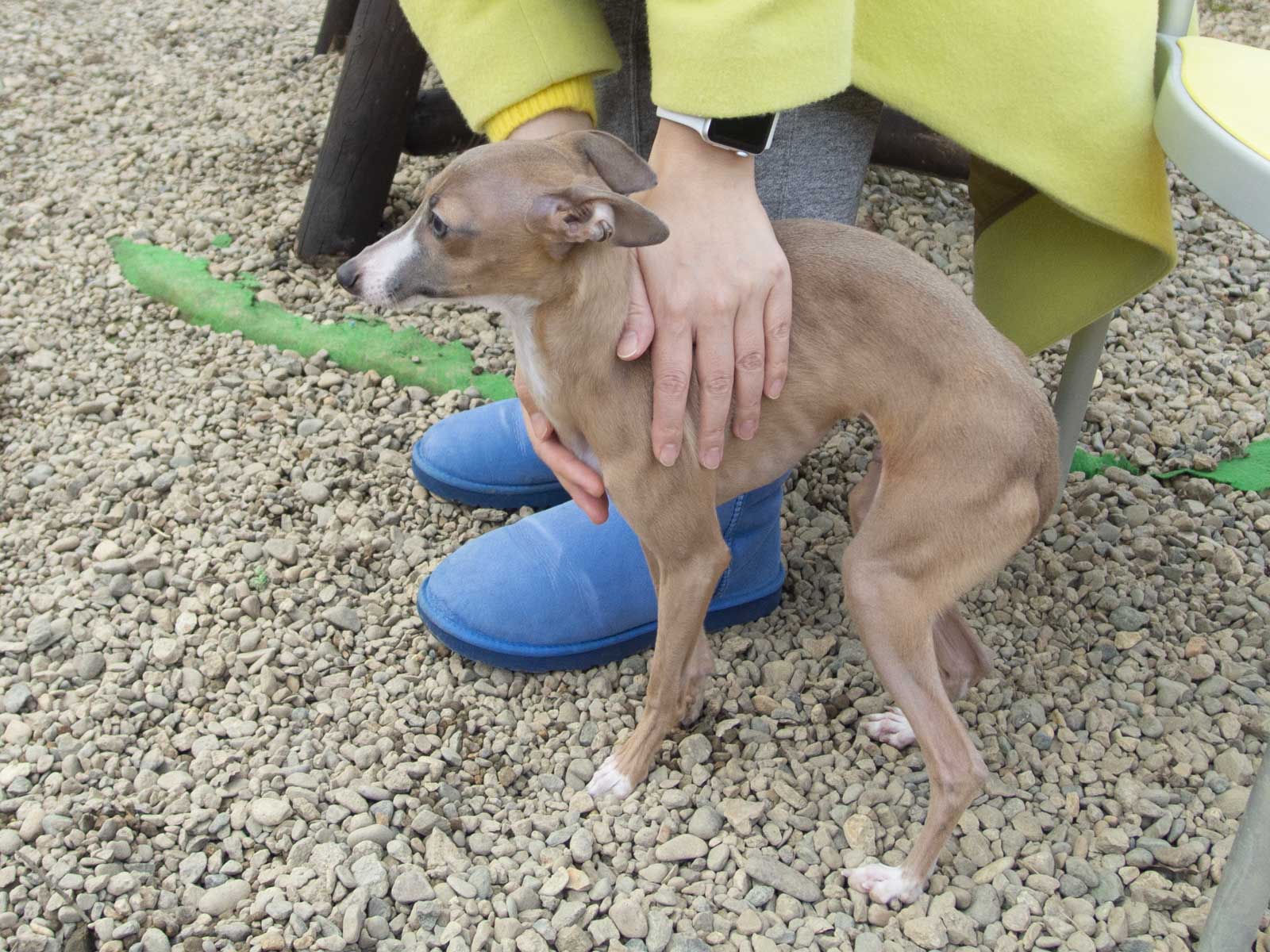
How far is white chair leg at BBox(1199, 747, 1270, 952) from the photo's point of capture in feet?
5.72

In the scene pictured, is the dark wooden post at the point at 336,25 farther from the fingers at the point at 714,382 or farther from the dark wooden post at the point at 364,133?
the fingers at the point at 714,382

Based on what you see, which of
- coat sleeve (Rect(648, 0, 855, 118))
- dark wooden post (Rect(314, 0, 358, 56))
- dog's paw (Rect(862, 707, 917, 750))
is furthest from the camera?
dark wooden post (Rect(314, 0, 358, 56))

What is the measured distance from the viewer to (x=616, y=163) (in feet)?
6.50

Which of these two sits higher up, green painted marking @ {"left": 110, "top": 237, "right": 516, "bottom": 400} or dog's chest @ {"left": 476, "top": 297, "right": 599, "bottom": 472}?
dog's chest @ {"left": 476, "top": 297, "right": 599, "bottom": 472}

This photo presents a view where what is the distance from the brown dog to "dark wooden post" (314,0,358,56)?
10.9 feet

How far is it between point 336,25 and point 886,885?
13.7 ft

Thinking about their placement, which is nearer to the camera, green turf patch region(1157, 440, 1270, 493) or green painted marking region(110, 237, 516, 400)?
green turf patch region(1157, 440, 1270, 493)

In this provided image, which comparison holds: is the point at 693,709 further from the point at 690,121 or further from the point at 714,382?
the point at 690,121

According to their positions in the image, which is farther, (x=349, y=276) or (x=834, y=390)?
(x=834, y=390)

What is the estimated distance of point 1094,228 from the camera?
7.68ft

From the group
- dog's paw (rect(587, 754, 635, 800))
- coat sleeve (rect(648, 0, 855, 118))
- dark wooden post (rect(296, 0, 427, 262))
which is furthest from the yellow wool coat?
dark wooden post (rect(296, 0, 427, 262))

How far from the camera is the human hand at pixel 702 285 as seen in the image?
6.51 ft

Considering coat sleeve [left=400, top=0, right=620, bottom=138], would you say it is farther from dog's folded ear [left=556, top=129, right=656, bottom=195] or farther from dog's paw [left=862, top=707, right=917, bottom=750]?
dog's paw [left=862, top=707, right=917, bottom=750]

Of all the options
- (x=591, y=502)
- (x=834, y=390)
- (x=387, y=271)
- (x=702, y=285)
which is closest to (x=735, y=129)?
(x=702, y=285)
